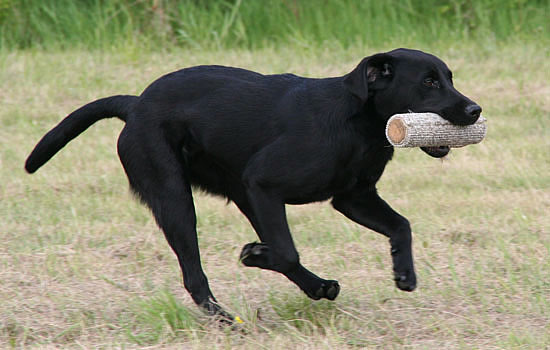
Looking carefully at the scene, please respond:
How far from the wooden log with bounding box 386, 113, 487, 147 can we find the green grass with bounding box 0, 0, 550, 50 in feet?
18.1

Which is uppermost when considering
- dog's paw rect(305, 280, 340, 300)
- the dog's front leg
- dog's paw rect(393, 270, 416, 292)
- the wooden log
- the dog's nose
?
the dog's nose

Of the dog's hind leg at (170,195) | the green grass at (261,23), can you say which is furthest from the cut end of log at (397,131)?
the green grass at (261,23)

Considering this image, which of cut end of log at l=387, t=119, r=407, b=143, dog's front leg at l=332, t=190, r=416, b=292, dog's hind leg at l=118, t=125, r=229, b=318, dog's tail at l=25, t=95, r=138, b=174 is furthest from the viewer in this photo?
dog's tail at l=25, t=95, r=138, b=174

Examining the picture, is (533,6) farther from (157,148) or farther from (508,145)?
(157,148)

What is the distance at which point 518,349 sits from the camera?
11.5ft

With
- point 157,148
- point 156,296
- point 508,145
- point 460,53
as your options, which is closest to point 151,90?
point 157,148

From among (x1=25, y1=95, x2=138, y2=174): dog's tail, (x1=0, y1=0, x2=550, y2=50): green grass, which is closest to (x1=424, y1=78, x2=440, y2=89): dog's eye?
(x1=25, y1=95, x2=138, y2=174): dog's tail

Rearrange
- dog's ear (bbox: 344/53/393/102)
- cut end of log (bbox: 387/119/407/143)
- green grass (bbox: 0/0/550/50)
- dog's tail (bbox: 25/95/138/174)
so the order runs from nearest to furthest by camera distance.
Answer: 1. cut end of log (bbox: 387/119/407/143)
2. dog's ear (bbox: 344/53/393/102)
3. dog's tail (bbox: 25/95/138/174)
4. green grass (bbox: 0/0/550/50)

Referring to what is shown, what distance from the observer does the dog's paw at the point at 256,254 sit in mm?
3949

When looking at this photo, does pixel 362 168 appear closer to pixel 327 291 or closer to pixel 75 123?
pixel 327 291

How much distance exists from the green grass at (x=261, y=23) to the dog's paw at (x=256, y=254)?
5.44 m

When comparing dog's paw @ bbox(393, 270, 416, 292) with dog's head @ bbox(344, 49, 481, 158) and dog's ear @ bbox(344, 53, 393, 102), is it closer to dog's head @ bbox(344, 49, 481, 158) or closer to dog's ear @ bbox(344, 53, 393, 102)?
dog's head @ bbox(344, 49, 481, 158)

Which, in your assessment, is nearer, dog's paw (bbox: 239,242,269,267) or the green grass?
dog's paw (bbox: 239,242,269,267)

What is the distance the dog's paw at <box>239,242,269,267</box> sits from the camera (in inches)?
155
